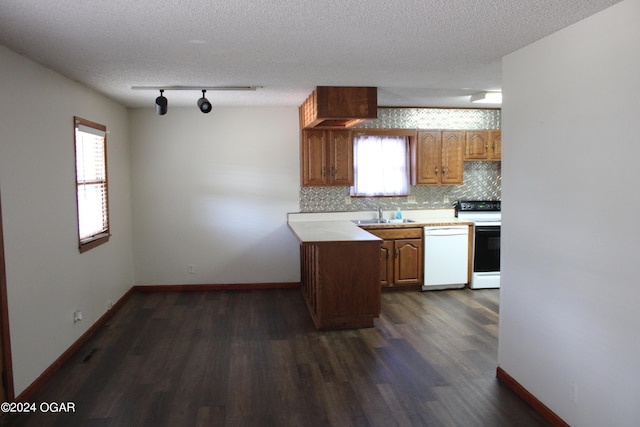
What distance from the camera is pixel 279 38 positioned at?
9.98ft

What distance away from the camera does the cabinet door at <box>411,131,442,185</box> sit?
6.57 metres

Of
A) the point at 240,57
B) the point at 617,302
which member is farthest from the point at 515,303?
the point at 240,57

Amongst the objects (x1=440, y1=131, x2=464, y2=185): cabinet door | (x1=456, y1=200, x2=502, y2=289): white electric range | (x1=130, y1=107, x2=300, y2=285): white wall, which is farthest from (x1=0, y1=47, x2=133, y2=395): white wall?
(x1=456, y1=200, x2=502, y2=289): white electric range

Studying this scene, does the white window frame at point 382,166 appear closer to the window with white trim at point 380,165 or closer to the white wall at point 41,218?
the window with white trim at point 380,165

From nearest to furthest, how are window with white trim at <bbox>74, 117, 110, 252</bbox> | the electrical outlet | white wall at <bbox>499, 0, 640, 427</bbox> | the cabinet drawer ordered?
1. white wall at <bbox>499, 0, 640, 427</bbox>
2. the electrical outlet
3. window with white trim at <bbox>74, 117, 110, 252</bbox>
4. the cabinet drawer

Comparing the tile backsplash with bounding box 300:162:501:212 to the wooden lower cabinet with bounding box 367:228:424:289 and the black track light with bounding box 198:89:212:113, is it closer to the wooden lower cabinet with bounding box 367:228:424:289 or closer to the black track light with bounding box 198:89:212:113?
the wooden lower cabinet with bounding box 367:228:424:289

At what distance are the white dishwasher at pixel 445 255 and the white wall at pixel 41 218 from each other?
3892mm

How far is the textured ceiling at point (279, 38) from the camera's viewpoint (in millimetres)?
2479

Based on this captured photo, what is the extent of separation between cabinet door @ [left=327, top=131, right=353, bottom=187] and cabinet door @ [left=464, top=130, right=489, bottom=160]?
5.36 feet

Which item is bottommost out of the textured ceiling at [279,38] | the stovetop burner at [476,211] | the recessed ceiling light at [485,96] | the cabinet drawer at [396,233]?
the cabinet drawer at [396,233]

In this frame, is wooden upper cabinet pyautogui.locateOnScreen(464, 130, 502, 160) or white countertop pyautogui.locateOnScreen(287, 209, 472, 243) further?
wooden upper cabinet pyautogui.locateOnScreen(464, 130, 502, 160)

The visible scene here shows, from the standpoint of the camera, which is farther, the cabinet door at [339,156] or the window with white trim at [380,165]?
the window with white trim at [380,165]

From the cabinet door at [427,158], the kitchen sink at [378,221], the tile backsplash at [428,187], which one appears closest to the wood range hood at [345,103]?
the tile backsplash at [428,187]

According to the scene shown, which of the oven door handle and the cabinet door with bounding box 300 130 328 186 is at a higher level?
the cabinet door with bounding box 300 130 328 186
